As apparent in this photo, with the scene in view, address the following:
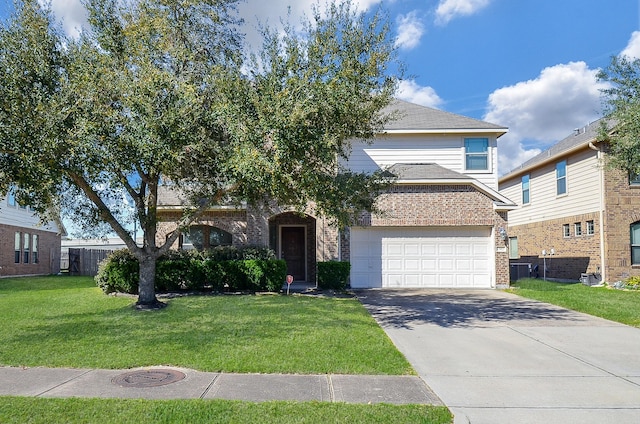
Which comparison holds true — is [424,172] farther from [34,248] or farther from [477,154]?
[34,248]

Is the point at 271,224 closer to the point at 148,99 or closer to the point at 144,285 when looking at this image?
the point at 144,285

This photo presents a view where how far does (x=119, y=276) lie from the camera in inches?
546

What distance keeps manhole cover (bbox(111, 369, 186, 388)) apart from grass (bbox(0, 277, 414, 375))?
0.34 m

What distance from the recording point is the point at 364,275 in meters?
17.0

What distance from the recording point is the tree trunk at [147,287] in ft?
37.2

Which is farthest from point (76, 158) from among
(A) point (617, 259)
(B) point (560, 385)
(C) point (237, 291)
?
(A) point (617, 259)

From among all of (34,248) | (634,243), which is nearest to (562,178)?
(634,243)

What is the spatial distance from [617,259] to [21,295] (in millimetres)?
20696

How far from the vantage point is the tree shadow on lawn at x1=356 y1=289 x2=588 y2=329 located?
10297 mm

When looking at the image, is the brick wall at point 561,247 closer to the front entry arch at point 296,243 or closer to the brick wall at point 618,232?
the brick wall at point 618,232

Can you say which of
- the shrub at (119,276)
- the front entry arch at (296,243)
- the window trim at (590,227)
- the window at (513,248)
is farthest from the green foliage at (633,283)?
the shrub at (119,276)

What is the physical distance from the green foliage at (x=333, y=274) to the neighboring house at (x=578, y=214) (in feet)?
30.4

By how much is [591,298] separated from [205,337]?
11676mm

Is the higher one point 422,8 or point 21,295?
point 422,8
